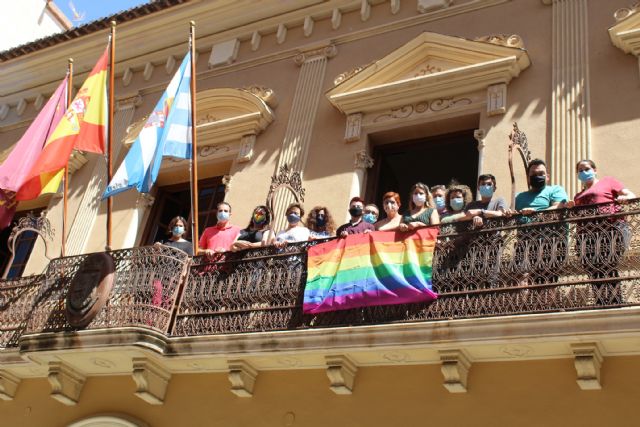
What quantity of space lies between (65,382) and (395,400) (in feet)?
13.1

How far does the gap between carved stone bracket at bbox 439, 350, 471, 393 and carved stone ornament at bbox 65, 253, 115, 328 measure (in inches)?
147

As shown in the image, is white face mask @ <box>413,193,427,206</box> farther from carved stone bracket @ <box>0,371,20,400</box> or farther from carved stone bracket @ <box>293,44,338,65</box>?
carved stone bracket @ <box>0,371,20,400</box>

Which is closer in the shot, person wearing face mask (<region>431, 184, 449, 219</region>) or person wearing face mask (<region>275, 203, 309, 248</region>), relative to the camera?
person wearing face mask (<region>431, 184, 449, 219</region>)

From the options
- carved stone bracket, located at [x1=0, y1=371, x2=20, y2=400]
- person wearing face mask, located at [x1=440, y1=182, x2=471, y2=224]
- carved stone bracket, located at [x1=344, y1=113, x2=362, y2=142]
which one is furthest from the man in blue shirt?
carved stone bracket, located at [x1=0, y1=371, x2=20, y2=400]

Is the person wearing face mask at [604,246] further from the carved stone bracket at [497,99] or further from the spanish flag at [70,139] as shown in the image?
the spanish flag at [70,139]

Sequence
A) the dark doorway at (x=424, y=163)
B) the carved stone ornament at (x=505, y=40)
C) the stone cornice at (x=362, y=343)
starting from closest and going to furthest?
the stone cornice at (x=362, y=343) → the carved stone ornament at (x=505, y=40) → the dark doorway at (x=424, y=163)

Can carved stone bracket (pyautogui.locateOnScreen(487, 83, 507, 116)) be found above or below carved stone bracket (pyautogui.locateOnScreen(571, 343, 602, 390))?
above

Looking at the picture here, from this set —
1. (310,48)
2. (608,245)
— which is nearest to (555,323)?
(608,245)

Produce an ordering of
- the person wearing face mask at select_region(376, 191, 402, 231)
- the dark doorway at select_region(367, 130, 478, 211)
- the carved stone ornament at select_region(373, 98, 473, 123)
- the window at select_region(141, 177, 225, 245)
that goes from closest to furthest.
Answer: the person wearing face mask at select_region(376, 191, 402, 231) < the carved stone ornament at select_region(373, 98, 473, 123) < the dark doorway at select_region(367, 130, 478, 211) < the window at select_region(141, 177, 225, 245)

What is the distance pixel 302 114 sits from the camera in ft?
35.5

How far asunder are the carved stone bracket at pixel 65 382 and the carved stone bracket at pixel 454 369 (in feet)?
14.6

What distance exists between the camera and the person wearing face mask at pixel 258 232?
8117mm

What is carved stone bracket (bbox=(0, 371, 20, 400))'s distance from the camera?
9.39 metres

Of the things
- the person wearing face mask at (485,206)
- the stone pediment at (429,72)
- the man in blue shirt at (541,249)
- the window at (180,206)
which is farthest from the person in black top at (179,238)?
the man in blue shirt at (541,249)
